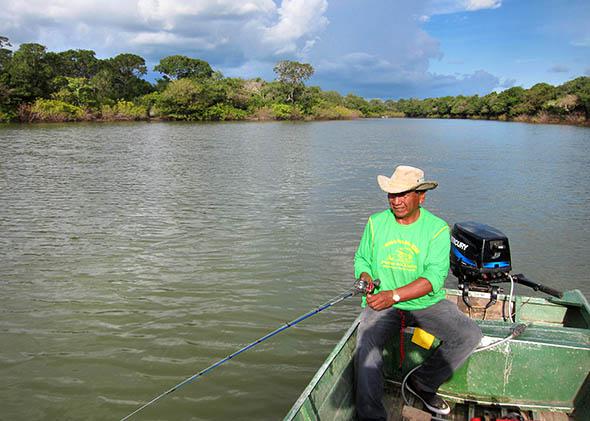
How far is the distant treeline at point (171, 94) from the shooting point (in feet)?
184

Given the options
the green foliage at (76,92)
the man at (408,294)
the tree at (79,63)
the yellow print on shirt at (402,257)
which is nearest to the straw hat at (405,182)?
the man at (408,294)

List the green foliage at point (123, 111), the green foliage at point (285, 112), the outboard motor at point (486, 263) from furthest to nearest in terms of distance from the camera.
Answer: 1. the green foliage at point (285, 112)
2. the green foliage at point (123, 111)
3. the outboard motor at point (486, 263)

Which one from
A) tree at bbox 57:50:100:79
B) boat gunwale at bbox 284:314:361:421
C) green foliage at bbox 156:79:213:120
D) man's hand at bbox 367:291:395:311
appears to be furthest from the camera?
tree at bbox 57:50:100:79

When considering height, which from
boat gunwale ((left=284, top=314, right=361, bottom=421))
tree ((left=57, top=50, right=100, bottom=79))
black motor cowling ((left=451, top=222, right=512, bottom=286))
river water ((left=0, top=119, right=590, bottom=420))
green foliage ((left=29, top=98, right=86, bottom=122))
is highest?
tree ((left=57, top=50, right=100, bottom=79))

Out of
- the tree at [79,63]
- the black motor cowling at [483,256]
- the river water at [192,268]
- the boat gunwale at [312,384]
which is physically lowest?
the river water at [192,268]

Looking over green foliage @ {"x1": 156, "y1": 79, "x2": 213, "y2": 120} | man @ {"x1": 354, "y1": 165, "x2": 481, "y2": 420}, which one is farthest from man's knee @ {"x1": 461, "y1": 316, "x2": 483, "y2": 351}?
green foliage @ {"x1": 156, "y1": 79, "x2": 213, "y2": 120}

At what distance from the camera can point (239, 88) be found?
83.0 meters

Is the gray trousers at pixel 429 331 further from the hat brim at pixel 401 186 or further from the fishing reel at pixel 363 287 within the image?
the hat brim at pixel 401 186

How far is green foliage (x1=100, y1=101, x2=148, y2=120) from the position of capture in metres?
62.4

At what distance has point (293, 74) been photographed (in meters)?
89.9

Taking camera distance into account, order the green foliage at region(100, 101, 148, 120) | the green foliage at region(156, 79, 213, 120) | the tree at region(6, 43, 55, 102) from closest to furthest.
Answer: the tree at region(6, 43, 55, 102), the green foliage at region(100, 101, 148, 120), the green foliage at region(156, 79, 213, 120)

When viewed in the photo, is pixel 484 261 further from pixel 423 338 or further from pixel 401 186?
pixel 401 186

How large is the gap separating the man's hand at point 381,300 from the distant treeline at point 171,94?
60054mm

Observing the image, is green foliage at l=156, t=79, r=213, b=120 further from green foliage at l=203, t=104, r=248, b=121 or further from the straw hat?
the straw hat
